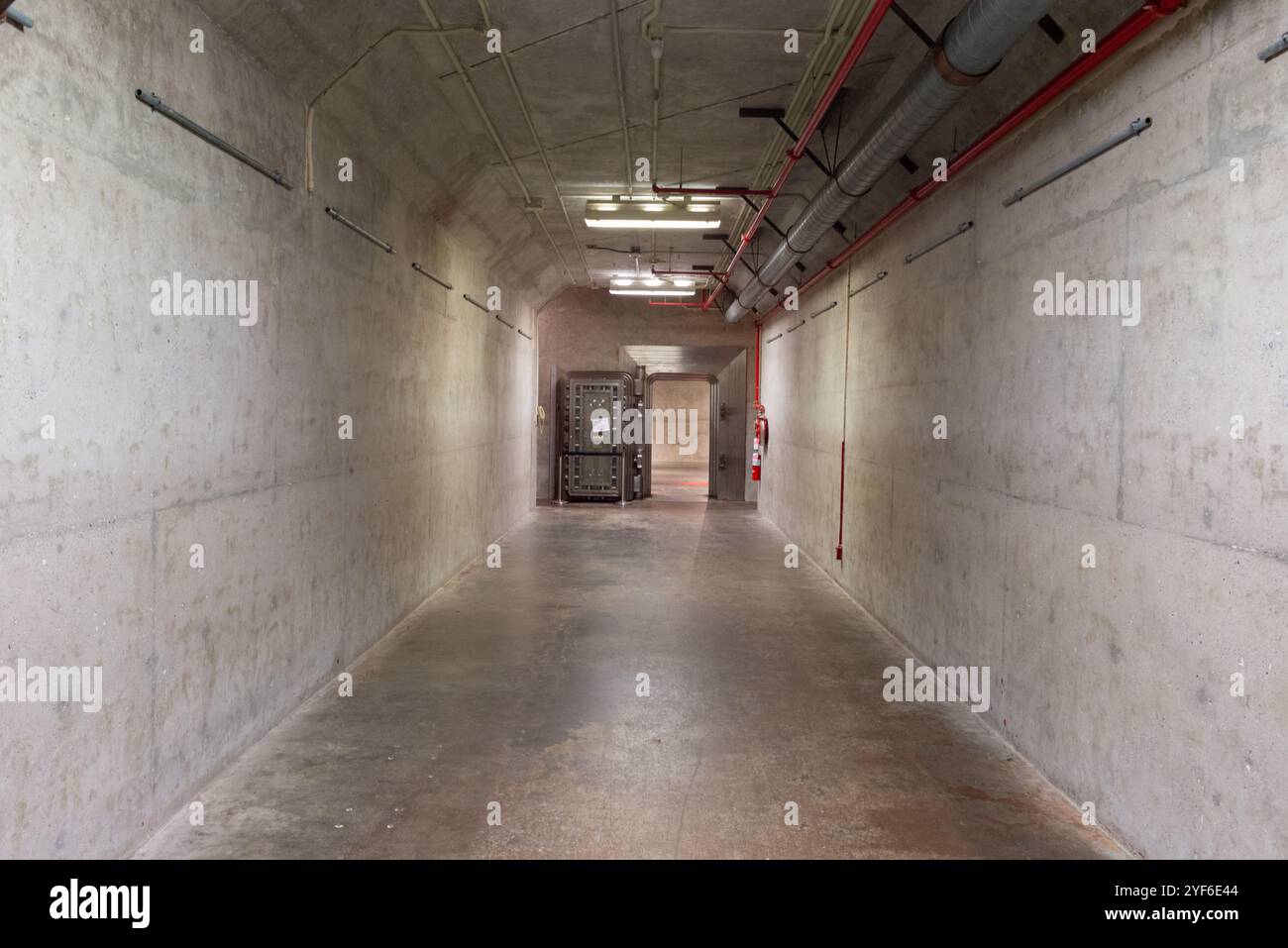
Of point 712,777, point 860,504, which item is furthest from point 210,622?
point 860,504

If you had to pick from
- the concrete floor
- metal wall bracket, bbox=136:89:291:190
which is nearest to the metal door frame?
the concrete floor

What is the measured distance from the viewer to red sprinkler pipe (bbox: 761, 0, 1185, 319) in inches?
112

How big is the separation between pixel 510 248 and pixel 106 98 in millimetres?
6700

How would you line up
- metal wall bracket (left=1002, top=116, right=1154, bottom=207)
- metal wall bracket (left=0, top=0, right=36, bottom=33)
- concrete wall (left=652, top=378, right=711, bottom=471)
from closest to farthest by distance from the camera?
metal wall bracket (left=0, top=0, right=36, bottom=33) < metal wall bracket (left=1002, top=116, right=1154, bottom=207) < concrete wall (left=652, top=378, right=711, bottom=471)

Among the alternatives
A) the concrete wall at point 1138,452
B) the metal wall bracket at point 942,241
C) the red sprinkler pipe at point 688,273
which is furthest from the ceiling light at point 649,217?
the red sprinkler pipe at point 688,273

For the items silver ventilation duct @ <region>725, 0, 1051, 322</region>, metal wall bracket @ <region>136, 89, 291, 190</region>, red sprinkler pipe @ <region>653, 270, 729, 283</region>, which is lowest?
metal wall bracket @ <region>136, 89, 291, 190</region>

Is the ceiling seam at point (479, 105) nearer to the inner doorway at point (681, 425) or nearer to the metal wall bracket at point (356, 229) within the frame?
the metal wall bracket at point (356, 229)

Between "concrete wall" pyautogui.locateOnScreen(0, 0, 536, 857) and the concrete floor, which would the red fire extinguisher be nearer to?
the concrete floor

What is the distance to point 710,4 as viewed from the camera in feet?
14.3

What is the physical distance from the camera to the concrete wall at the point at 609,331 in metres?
14.7

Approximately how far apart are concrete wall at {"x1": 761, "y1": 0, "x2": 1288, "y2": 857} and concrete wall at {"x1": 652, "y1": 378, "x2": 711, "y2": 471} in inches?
799

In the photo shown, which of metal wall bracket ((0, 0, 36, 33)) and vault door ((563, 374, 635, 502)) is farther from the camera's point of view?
vault door ((563, 374, 635, 502))

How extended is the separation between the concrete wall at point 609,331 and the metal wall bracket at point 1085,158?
10575mm

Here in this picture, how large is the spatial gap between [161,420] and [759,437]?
37.0 feet
